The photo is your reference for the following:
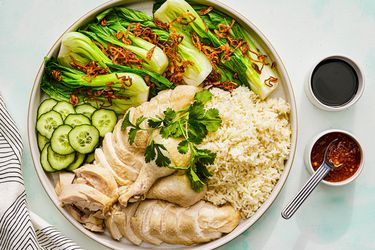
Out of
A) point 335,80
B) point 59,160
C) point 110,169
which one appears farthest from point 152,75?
point 335,80

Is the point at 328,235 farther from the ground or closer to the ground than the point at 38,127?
closer to the ground

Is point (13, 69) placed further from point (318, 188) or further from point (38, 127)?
point (318, 188)

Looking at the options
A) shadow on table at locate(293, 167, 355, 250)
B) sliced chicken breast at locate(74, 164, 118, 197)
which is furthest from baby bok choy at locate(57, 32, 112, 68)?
shadow on table at locate(293, 167, 355, 250)

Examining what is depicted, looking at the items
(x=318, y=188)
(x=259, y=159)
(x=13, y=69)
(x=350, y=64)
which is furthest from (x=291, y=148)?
(x=13, y=69)

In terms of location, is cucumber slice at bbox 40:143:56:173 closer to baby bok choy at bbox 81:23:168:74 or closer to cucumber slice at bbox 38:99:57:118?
cucumber slice at bbox 38:99:57:118

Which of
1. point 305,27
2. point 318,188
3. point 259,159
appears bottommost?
point 318,188

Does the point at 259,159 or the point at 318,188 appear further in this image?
the point at 318,188
